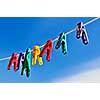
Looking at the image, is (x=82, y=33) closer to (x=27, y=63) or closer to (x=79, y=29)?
(x=79, y=29)

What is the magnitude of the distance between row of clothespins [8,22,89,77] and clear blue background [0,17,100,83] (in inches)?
1.1

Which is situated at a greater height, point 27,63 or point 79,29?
point 79,29

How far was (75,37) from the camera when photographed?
7.29 feet

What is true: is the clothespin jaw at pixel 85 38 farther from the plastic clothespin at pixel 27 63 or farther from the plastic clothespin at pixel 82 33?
the plastic clothespin at pixel 27 63

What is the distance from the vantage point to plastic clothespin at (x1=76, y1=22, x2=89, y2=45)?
7.29 feet

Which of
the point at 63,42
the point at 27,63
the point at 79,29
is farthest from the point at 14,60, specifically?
the point at 79,29

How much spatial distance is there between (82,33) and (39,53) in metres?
0.36

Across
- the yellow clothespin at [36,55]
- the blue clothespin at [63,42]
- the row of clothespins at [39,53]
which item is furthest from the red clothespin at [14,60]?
the blue clothespin at [63,42]

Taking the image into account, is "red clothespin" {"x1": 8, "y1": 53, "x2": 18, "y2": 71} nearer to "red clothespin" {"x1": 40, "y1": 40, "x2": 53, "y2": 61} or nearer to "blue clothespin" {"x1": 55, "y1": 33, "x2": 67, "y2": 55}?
"red clothespin" {"x1": 40, "y1": 40, "x2": 53, "y2": 61}

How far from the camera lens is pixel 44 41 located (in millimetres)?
2225

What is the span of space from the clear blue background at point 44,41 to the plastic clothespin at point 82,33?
27 millimetres

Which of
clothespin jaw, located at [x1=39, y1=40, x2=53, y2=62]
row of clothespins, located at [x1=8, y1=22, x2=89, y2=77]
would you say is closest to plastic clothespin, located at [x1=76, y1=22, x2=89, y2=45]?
row of clothespins, located at [x1=8, y1=22, x2=89, y2=77]
